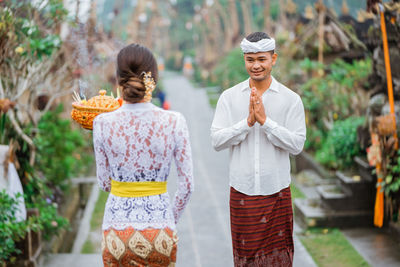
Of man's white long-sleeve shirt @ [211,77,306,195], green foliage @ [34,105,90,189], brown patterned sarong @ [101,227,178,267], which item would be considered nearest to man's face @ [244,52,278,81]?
man's white long-sleeve shirt @ [211,77,306,195]

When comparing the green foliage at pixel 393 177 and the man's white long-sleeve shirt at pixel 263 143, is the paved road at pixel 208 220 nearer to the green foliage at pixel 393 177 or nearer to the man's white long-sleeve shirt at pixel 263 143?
the green foliage at pixel 393 177

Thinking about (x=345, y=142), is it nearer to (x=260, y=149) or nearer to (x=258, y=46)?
(x=260, y=149)

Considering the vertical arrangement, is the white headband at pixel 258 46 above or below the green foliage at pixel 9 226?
above

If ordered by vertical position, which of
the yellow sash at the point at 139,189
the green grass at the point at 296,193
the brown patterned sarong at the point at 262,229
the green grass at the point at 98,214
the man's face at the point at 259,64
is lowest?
the green grass at the point at 296,193

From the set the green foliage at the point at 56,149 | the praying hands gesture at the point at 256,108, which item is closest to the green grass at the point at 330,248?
the praying hands gesture at the point at 256,108

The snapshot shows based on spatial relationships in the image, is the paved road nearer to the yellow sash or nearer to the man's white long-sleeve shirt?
the man's white long-sleeve shirt

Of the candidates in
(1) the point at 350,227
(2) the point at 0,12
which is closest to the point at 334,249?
(1) the point at 350,227

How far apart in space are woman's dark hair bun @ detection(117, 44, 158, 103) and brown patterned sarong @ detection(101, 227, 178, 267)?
770 mm

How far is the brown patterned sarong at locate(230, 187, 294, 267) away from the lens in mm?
3660

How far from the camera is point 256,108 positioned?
3.41m

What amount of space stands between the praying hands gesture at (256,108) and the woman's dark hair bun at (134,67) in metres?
0.81

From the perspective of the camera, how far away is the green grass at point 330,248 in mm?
5629

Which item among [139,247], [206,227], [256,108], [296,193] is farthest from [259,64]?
[296,193]

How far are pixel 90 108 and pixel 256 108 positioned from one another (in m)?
1.08
